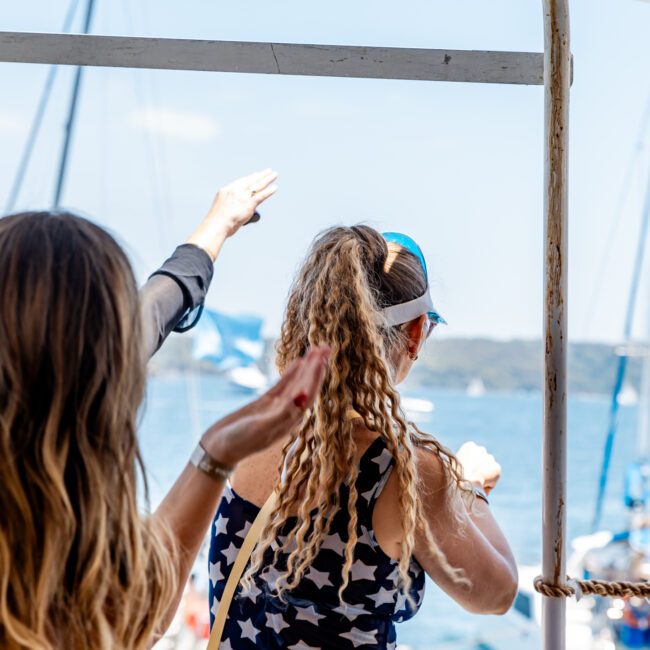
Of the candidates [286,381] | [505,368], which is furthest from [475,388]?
[286,381]

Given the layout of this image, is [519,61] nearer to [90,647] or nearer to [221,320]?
[90,647]

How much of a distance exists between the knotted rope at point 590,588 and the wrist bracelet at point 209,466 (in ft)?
2.07

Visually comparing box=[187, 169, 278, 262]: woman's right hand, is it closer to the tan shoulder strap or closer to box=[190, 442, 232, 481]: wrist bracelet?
the tan shoulder strap

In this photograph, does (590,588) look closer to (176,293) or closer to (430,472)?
(430,472)

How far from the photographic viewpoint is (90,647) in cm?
85

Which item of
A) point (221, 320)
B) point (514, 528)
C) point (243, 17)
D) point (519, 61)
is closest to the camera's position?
point (519, 61)

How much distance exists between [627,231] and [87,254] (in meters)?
37.2

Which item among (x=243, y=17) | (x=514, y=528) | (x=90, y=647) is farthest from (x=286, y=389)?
(x=243, y=17)

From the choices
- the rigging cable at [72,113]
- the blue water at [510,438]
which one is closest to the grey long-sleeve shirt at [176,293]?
the rigging cable at [72,113]

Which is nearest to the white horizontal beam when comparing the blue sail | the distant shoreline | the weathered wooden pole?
the weathered wooden pole

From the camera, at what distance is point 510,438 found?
1544 inches

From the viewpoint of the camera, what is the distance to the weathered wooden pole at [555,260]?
4.18 ft

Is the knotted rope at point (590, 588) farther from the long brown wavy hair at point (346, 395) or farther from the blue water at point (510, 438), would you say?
the blue water at point (510, 438)

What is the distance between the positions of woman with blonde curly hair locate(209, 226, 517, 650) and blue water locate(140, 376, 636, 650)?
81.5 feet
